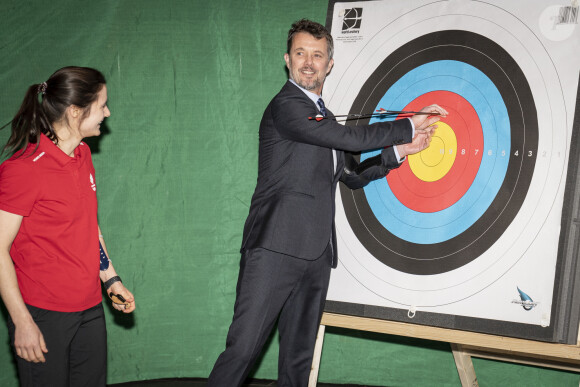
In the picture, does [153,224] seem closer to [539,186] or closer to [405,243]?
[405,243]

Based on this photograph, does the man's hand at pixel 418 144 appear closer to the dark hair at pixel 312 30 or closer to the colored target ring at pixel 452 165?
the colored target ring at pixel 452 165

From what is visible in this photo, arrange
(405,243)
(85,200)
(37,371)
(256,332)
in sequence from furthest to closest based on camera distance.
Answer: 1. (405,243)
2. (256,332)
3. (85,200)
4. (37,371)

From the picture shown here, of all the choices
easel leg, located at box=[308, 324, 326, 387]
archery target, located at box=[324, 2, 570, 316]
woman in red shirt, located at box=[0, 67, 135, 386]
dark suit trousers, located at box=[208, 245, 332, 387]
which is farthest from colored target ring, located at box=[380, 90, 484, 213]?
woman in red shirt, located at box=[0, 67, 135, 386]

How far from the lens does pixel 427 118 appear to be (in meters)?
1.86

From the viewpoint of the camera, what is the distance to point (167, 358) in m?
2.87

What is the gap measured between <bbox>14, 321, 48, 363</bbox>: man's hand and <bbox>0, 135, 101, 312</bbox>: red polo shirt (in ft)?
0.30

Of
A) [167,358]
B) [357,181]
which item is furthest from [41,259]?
[167,358]

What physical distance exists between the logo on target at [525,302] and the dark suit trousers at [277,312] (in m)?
0.63

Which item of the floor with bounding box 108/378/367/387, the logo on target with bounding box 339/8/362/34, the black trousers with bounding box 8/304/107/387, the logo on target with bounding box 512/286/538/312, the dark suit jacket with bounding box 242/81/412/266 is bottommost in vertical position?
the floor with bounding box 108/378/367/387

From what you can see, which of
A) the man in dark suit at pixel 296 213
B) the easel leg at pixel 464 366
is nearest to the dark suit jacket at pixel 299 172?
the man in dark suit at pixel 296 213

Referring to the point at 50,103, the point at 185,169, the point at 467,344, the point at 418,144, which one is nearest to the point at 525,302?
the point at 467,344

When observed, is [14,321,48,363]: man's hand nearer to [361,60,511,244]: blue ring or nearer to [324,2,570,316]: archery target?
[324,2,570,316]: archery target

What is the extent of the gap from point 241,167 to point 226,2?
2.86 ft

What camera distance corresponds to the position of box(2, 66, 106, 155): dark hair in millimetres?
1396
